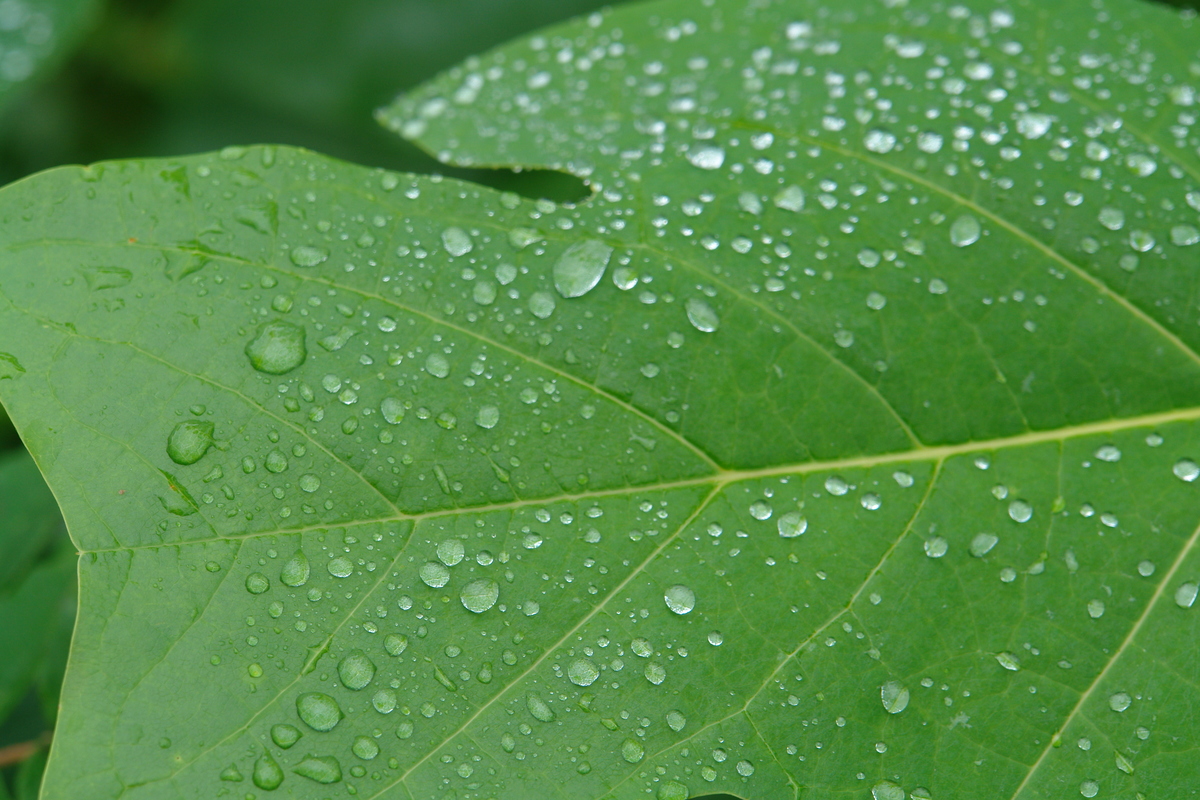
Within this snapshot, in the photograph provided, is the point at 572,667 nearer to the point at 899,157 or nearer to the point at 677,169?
the point at 677,169

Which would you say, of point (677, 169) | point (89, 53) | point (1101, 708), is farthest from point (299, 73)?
point (1101, 708)

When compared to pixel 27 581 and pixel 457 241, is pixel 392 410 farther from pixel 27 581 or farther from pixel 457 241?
pixel 27 581

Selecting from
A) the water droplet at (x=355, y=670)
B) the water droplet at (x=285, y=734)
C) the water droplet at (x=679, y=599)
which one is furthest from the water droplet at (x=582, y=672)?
the water droplet at (x=285, y=734)

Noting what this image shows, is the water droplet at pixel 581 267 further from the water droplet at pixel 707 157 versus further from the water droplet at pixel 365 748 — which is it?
the water droplet at pixel 365 748

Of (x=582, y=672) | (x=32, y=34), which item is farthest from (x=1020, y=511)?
(x=32, y=34)

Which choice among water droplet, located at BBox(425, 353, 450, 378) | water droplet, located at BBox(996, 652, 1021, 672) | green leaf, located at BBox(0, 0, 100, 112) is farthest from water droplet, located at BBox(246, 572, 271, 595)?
green leaf, located at BBox(0, 0, 100, 112)

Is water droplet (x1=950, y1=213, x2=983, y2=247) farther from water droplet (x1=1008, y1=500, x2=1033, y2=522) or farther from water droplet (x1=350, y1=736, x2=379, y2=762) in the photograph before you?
water droplet (x1=350, y1=736, x2=379, y2=762)
